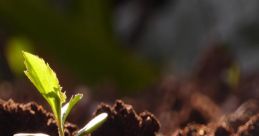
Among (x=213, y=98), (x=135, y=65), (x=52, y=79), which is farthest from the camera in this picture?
(x=135, y=65)

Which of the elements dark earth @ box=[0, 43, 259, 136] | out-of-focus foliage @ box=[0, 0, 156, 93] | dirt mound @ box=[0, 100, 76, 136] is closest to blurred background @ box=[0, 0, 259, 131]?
out-of-focus foliage @ box=[0, 0, 156, 93]

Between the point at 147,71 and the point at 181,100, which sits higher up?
the point at 147,71

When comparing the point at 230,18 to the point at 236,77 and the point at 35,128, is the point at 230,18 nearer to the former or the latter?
the point at 236,77

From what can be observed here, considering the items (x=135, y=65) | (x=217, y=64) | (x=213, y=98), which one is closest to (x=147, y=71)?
(x=135, y=65)

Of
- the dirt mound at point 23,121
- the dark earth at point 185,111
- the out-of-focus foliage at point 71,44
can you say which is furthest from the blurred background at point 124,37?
the dirt mound at point 23,121

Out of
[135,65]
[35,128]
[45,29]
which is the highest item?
[45,29]
